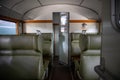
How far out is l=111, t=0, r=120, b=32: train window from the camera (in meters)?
0.85

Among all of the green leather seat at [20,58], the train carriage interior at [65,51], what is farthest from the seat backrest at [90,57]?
the green leather seat at [20,58]

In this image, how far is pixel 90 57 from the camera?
2.49 m

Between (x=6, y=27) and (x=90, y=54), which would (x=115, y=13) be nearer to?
(x=90, y=54)

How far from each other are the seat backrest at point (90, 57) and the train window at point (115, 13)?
1534mm

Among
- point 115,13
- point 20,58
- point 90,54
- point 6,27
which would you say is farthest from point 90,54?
point 6,27

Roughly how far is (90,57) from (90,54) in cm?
6

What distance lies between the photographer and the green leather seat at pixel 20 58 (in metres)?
2.21

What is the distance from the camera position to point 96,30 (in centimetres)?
741

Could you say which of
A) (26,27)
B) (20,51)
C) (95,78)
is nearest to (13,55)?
(20,51)

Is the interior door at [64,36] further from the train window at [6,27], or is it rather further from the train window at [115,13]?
the train window at [115,13]

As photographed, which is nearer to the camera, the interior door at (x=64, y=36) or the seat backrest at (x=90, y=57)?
the seat backrest at (x=90, y=57)

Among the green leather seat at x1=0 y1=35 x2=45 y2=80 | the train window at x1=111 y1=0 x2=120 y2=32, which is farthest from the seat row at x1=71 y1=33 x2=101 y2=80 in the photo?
the train window at x1=111 y1=0 x2=120 y2=32

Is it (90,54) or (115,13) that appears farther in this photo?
(90,54)

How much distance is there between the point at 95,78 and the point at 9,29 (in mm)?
3987
